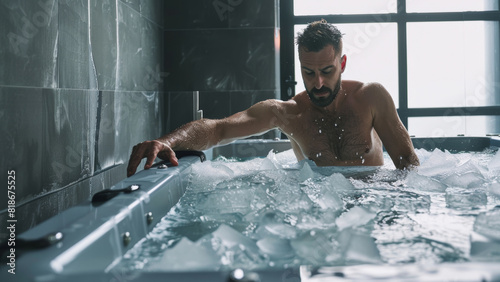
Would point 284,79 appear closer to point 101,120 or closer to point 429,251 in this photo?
point 101,120

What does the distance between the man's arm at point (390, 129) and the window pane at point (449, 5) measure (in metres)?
2.30

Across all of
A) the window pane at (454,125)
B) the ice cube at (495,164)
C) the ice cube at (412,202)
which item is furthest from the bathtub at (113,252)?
the window pane at (454,125)

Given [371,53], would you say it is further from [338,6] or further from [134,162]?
[134,162]

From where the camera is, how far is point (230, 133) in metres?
2.01

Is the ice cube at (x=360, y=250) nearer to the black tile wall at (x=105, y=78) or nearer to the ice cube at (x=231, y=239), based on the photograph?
the ice cube at (x=231, y=239)

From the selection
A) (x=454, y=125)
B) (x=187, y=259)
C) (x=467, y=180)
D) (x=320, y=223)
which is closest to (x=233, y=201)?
(x=320, y=223)

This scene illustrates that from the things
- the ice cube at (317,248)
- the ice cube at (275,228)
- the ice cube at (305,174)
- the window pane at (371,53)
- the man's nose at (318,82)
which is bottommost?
the ice cube at (317,248)

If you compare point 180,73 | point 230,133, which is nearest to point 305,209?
point 230,133

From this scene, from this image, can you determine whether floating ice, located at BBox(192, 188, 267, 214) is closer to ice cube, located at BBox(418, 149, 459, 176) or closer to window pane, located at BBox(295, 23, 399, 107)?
ice cube, located at BBox(418, 149, 459, 176)

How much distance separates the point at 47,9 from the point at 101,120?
2.17ft

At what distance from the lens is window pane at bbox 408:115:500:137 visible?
416 cm

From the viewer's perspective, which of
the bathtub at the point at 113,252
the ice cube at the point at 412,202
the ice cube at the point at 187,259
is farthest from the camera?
the ice cube at the point at 412,202

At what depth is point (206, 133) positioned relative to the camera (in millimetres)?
1910

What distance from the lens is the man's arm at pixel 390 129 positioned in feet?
6.50
